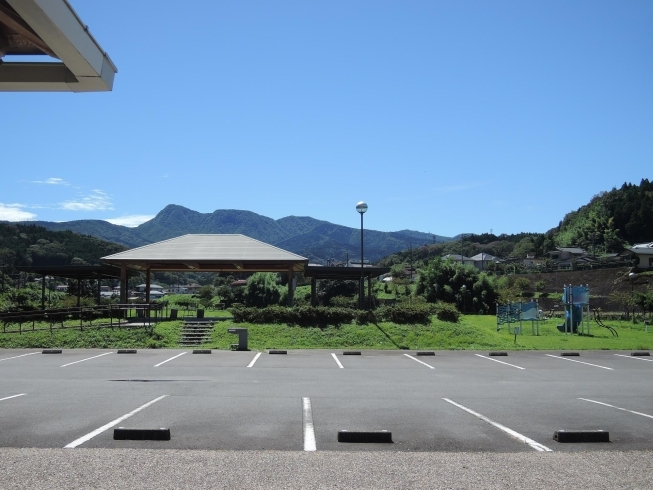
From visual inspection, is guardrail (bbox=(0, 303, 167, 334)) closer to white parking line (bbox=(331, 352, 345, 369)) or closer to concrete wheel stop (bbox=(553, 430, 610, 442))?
white parking line (bbox=(331, 352, 345, 369))

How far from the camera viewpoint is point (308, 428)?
7.78 metres

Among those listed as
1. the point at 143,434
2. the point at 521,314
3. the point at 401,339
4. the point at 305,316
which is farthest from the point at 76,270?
the point at 143,434

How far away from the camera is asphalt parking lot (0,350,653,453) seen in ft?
23.3

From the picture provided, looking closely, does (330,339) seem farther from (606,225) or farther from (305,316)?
(606,225)

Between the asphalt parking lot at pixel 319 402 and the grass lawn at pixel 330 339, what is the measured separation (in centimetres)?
449

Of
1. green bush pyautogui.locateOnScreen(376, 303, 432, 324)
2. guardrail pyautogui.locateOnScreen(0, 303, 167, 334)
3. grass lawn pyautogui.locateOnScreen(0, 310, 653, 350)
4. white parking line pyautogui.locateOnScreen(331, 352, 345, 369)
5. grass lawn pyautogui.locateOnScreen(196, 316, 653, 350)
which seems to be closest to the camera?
white parking line pyautogui.locateOnScreen(331, 352, 345, 369)

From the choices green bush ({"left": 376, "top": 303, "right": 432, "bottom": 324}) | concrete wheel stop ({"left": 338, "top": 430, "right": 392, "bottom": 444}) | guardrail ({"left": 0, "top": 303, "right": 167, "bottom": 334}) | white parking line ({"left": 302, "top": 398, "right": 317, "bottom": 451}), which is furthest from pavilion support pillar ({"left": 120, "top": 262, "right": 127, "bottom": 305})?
concrete wheel stop ({"left": 338, "top": 430, "right": 392, "bottom": 444})

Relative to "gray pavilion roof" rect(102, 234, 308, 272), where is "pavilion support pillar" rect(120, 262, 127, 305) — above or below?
below

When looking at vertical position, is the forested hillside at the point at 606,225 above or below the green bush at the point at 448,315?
above

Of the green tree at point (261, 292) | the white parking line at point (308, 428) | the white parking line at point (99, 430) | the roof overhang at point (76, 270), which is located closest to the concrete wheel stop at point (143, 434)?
the white parking line at point (99, 430)

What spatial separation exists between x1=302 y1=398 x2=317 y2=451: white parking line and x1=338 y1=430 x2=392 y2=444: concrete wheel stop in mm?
369

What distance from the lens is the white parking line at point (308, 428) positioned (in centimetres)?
679

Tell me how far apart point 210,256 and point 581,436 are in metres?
25.9

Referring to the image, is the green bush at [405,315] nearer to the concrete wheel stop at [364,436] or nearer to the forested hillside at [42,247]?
the concrete wheel stop at [364,436]
